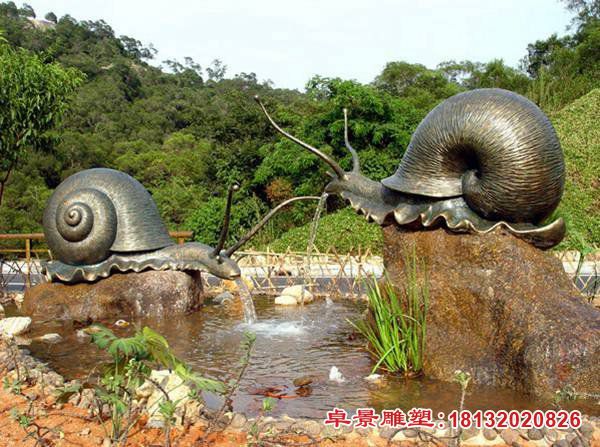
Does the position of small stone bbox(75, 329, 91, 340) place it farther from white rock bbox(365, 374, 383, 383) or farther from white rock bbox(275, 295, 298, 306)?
white rock bbox(365, 374, 383, 383)

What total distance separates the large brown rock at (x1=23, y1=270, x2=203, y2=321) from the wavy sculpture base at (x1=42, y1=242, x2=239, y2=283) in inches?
3.2

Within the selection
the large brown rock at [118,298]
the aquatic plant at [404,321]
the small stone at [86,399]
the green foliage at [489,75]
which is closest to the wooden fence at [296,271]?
the large brown rock at [118,298]

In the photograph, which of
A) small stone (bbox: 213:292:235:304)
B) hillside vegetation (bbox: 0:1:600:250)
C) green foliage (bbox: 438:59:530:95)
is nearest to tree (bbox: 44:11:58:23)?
hillside vegetation (bbox: 0:1:600:250)

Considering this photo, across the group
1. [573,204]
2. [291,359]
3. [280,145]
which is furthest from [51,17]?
[291,359]

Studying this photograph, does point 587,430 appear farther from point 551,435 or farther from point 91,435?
point 91,435

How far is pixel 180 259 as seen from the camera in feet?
24.5

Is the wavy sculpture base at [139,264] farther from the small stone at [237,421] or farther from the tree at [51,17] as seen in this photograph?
the tree at [51,17]

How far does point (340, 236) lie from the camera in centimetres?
1653

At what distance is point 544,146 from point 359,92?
15.4m

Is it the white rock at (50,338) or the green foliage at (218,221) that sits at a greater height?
the green foliage at (218,221)

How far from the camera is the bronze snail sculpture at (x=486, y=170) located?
15.1 feet

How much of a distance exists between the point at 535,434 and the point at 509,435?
0.45 ft

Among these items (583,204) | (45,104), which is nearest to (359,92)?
(583,204)

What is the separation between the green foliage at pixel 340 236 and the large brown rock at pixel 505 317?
1108 centimetres
